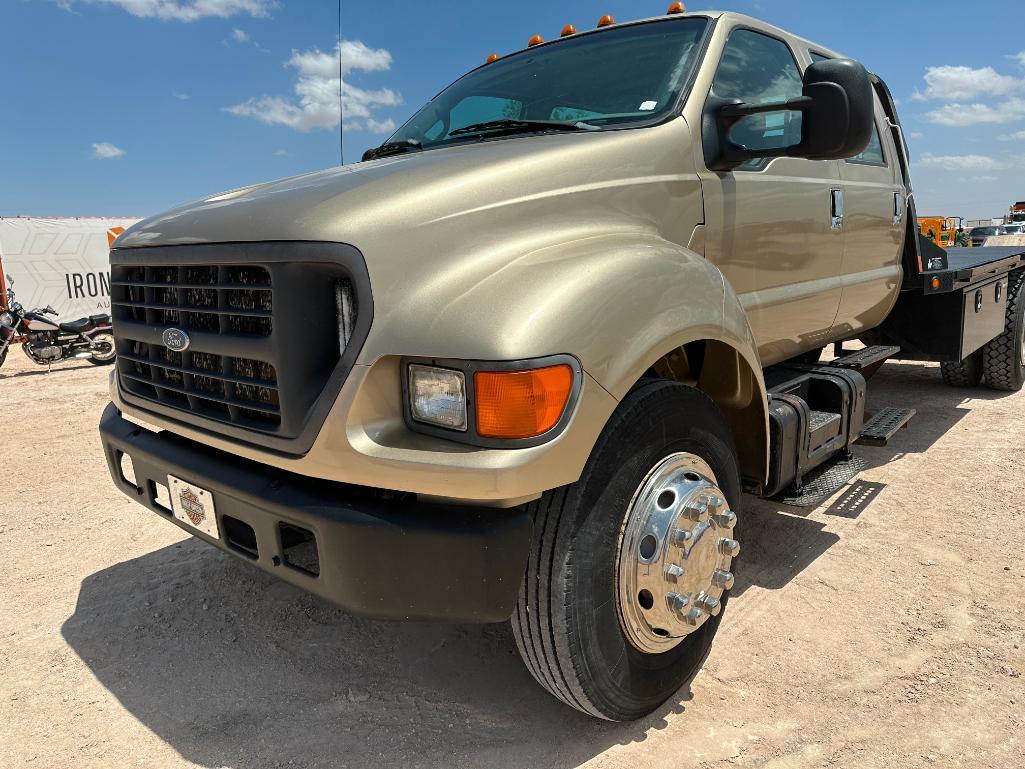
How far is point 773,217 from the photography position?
3123mm

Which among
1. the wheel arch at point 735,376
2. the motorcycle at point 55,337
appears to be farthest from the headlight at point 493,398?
the motorcycle at point 55,337

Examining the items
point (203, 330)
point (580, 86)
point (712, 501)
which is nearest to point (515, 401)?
point (712, 501)

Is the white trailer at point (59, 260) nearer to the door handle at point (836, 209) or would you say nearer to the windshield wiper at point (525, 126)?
the windshield wiper at point (525, 126)

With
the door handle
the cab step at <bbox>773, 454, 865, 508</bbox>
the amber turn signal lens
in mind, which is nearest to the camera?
the amber turn signal lens

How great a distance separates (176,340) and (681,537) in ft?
5.27

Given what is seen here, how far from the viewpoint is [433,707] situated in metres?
2.49

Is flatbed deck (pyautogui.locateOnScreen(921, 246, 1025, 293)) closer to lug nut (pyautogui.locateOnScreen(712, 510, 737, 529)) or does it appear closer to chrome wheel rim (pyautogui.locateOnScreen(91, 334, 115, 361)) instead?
lug nut (pyautogui.locateOnScreen(712, 510, 737, 529))

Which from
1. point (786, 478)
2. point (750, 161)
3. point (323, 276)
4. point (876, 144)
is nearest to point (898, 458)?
point (876, 144)

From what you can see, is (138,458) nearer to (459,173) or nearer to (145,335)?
(145,335)

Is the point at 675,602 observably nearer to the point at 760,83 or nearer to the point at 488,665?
the point at 488,665

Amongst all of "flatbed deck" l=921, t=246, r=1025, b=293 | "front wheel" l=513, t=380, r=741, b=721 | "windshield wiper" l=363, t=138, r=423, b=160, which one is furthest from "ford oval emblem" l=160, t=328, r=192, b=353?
"flatbed deck" l=921, t=246, r=1025, b=293

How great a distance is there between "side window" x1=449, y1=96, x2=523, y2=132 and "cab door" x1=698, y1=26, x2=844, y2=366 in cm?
83

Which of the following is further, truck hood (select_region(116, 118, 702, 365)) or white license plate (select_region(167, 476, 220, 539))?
white license plate (select_region(167, 476, 220, 539))

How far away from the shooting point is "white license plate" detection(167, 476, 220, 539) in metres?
2.20
